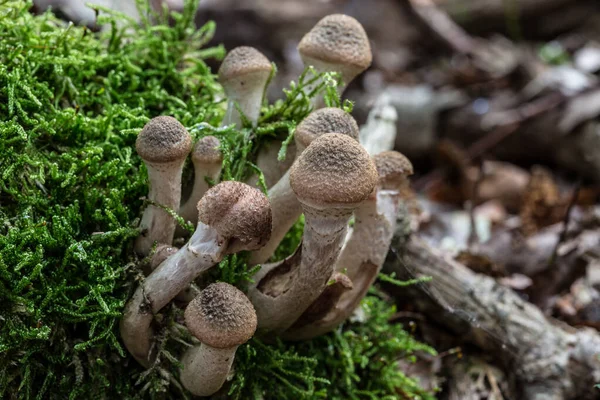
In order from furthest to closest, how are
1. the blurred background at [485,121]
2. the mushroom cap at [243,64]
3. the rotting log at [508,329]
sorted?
the blurred background at [485,121] → the rotting log at [508,329] → the mushroom cap at [243,64]

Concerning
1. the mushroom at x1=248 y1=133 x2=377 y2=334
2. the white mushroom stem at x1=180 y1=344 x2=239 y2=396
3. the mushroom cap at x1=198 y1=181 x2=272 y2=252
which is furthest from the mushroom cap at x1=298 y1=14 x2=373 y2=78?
the white mushroom stem at x1=180 y1=344 x2=239 y2=396

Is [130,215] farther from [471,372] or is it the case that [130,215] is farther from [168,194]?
[471,372]

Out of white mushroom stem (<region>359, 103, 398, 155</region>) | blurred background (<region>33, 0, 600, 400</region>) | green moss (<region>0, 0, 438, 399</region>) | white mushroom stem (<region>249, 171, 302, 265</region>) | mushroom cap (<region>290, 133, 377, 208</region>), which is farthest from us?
blurred background (<region>33, 0, 600, 400</region>)

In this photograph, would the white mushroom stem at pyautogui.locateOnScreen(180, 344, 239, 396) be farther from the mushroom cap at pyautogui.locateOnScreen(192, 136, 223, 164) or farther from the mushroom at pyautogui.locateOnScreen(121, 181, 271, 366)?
the mushroom cap at pyautogui.locateOnScreen(192, 136, 223, 164)

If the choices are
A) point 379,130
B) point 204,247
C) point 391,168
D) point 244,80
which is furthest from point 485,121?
point 204,247

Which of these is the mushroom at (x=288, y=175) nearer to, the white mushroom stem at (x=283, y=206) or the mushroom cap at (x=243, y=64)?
the white mushroom stem at (x=283, y=206)

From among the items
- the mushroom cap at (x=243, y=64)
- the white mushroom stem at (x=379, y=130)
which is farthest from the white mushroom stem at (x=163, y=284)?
the white mushroom stem at (x=379, y=130)

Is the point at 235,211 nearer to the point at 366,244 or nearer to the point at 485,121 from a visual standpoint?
the point at 366,244
